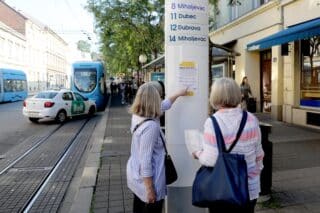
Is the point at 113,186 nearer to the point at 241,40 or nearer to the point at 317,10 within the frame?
the point at 317,10

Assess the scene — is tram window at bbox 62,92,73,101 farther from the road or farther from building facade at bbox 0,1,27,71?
building facade at bbox 0,1,27,71

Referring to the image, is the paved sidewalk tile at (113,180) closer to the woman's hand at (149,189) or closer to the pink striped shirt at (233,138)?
the woman's hand at (149,189)

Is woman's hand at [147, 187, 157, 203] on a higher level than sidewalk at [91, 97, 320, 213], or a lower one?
higher

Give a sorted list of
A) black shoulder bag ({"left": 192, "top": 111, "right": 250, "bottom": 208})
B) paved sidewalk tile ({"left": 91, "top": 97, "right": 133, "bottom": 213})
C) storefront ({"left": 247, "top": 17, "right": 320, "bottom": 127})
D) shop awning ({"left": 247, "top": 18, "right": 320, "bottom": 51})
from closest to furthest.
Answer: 1. black shoulder bag ({"left": 192, "top": 111, "right": 250, "bottom": 208})
2. paved sidewalk tile ({"left": 91, "top": 97, "right": 133, "bottom": 213})
3. shop awning ({"left": 247, "top": 18, "right": 320, "bottom": 51})
4. storefront ({"left": 247, "top": 17, "right": 320, "bottom": 127})

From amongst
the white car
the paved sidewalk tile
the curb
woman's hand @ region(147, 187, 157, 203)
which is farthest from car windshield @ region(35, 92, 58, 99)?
woman's hand @ region(147, 187, 157, 203)

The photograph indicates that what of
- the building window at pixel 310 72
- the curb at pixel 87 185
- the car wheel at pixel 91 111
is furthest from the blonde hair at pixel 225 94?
the car wheel at pixel 91 111

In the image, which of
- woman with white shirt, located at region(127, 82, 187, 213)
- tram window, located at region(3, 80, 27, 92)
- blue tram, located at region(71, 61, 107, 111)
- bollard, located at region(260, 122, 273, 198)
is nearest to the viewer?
woman with white shirt, located at region(127, 82, 187, 213)

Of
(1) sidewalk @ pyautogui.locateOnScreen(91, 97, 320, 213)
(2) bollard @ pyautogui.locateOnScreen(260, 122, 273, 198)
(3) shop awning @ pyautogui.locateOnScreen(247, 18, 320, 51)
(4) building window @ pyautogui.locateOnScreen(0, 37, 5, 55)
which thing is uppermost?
(4) building window @ pyautogui.locateOnScreen(0, 37, 5, 55)

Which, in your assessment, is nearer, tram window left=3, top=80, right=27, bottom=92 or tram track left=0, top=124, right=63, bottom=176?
tram track left=0, top=124, right=63, bottom=176

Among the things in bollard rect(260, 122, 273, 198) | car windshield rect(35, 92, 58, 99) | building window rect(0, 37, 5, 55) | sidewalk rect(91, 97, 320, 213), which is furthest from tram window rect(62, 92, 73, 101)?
building window rect(0, 37, 5, 55)

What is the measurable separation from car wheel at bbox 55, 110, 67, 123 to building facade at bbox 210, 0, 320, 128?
8358 mm

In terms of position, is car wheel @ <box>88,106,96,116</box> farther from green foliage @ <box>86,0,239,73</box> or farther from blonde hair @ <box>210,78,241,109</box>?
blonde hair @ <box>210,78,241,109</box>

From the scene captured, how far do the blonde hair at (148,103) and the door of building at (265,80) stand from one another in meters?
15.1

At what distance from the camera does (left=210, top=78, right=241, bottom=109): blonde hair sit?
115 inches
